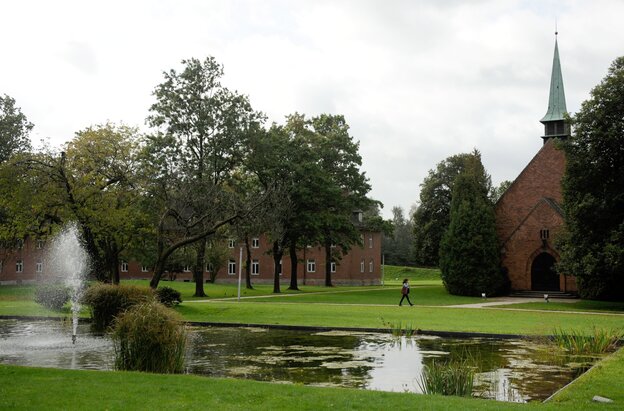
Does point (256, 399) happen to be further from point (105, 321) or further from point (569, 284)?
point (569, 284)

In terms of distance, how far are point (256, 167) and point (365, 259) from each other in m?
36.1

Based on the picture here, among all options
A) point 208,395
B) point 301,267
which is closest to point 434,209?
point 301,267

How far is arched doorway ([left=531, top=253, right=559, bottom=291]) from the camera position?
162ft

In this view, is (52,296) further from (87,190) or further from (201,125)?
(201,125)

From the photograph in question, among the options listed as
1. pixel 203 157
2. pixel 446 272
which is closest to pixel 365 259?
pixel 446 272

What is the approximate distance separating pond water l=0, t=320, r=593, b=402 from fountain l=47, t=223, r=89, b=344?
288 inches

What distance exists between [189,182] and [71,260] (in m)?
9.53

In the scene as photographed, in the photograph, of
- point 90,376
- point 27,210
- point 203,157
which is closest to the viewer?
point 90,376

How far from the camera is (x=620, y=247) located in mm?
33156

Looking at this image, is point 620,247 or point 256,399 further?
point 620,247

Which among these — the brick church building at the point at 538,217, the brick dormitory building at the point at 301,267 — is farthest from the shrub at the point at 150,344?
the brick dormitory building at the point at 301,267

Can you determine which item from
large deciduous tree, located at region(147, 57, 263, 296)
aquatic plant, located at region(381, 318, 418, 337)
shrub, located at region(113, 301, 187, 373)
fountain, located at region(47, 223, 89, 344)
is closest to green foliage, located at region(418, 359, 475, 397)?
shrub, located at region(113, 301, 187, 373)

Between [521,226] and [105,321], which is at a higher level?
[521,226]

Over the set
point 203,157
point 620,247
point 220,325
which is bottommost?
point 220,325
